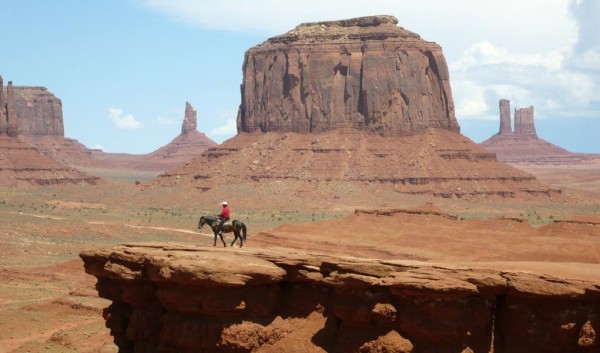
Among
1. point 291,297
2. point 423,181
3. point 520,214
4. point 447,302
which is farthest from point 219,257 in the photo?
point 423,181

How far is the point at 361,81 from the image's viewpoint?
113m

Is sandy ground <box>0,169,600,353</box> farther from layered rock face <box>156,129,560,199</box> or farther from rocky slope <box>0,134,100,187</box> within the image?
rocky slope <box>0,134,100,187</box>

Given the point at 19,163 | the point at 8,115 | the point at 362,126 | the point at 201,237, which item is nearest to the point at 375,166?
the point at 362,126

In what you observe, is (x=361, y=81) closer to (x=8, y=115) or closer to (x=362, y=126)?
(x=362, y=126)

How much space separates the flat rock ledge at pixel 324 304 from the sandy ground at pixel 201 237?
971 millimetres

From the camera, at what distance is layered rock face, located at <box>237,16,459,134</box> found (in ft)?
369

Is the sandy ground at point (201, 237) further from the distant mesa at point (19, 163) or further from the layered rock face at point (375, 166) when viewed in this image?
the distant mesa at point (19, 163)

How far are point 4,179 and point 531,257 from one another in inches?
3661

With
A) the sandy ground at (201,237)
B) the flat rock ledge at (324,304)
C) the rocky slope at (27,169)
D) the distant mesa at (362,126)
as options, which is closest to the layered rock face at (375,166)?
the distant mesa at (362,126)

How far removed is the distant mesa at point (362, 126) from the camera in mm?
109062

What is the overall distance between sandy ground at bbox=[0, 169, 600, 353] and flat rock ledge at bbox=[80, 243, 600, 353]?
Result: 971 millimetres

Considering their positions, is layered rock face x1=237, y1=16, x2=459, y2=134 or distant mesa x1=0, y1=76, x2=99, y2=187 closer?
layered rock face x1=237, y1=16, x2=459, y2=134

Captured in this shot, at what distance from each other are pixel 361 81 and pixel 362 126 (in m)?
4.33

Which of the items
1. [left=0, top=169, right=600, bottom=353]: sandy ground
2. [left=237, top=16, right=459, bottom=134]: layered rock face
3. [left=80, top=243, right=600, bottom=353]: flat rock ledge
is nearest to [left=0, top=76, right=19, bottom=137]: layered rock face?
[left=0, top=169, right=600, bottom=353]: sandy ground
